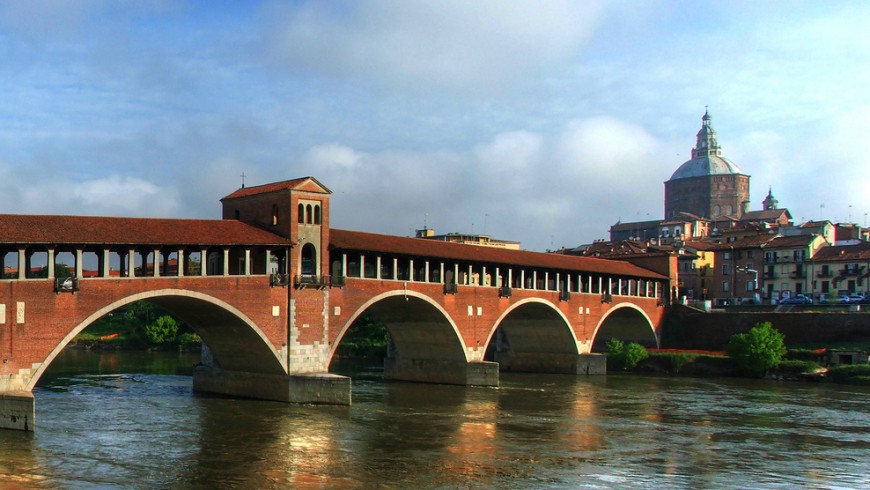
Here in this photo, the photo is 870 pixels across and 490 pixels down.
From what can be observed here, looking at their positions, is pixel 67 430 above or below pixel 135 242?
below

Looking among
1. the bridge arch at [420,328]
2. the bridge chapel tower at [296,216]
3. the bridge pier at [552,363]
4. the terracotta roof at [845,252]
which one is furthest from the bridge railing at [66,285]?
the terracotta roof at [845,252]

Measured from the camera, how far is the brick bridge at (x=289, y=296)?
36000 millimetres

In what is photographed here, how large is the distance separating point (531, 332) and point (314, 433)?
120ft

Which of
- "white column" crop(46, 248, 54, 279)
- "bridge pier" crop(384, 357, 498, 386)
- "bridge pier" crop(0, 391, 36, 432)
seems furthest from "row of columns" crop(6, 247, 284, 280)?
"bridge pier" crop(384, 357, 498, 386)

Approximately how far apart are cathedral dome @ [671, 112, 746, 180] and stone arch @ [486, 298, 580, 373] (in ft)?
348

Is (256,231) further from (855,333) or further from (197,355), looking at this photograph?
(855,333)

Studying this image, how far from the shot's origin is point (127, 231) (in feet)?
130

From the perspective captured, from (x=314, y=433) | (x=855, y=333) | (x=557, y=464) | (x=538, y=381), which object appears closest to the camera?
(x=557, y=464)

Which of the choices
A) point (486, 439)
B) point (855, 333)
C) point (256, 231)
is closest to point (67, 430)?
point (256, 231)

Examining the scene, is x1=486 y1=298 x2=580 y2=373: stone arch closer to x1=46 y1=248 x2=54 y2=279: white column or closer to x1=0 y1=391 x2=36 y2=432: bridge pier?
x1=46 y1=248 x2=54 y2=279: white column

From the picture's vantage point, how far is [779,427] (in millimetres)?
41500

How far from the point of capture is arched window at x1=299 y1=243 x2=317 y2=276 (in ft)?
154

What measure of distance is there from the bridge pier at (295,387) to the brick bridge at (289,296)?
2.5 inches

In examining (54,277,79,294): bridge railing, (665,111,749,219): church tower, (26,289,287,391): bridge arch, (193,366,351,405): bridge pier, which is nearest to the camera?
(54,277,79,294): bridge railing
